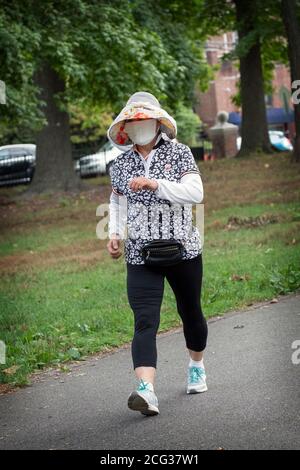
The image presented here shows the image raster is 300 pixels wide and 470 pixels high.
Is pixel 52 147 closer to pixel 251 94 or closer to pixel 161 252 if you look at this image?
pixel 251 94

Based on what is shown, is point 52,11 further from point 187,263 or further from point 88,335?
point 187,263

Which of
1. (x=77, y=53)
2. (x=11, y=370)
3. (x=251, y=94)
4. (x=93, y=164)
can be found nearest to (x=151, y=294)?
(x=11, y=370)

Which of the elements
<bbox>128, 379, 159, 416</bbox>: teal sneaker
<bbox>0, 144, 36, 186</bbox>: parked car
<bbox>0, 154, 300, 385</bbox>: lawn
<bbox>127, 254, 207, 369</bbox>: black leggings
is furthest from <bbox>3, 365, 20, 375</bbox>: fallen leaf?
<bbox>0, 144, 36, 186</bbox>: parked car

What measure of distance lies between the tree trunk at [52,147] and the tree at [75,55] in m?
0.11

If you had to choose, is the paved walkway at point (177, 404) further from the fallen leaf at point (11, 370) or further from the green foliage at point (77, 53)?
the green foliage at point (77, 53)

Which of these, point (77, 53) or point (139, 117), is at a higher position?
point (77, 53)

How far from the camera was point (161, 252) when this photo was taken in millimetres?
5680

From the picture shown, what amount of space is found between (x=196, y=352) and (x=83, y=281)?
5.94 meters

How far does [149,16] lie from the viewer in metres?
26.0

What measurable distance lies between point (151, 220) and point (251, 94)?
25.9m

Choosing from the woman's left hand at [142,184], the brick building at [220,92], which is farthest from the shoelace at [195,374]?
the brick building at [220,92]

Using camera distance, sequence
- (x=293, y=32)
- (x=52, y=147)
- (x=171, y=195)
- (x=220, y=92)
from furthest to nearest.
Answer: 1. (x=220, y=92)
2. (x=52, y=147)
3. (x=293, y=32)
4. (x=171, y=195)

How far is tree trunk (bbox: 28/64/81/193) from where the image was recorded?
25.6 metres

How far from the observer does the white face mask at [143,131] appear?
5.81m
